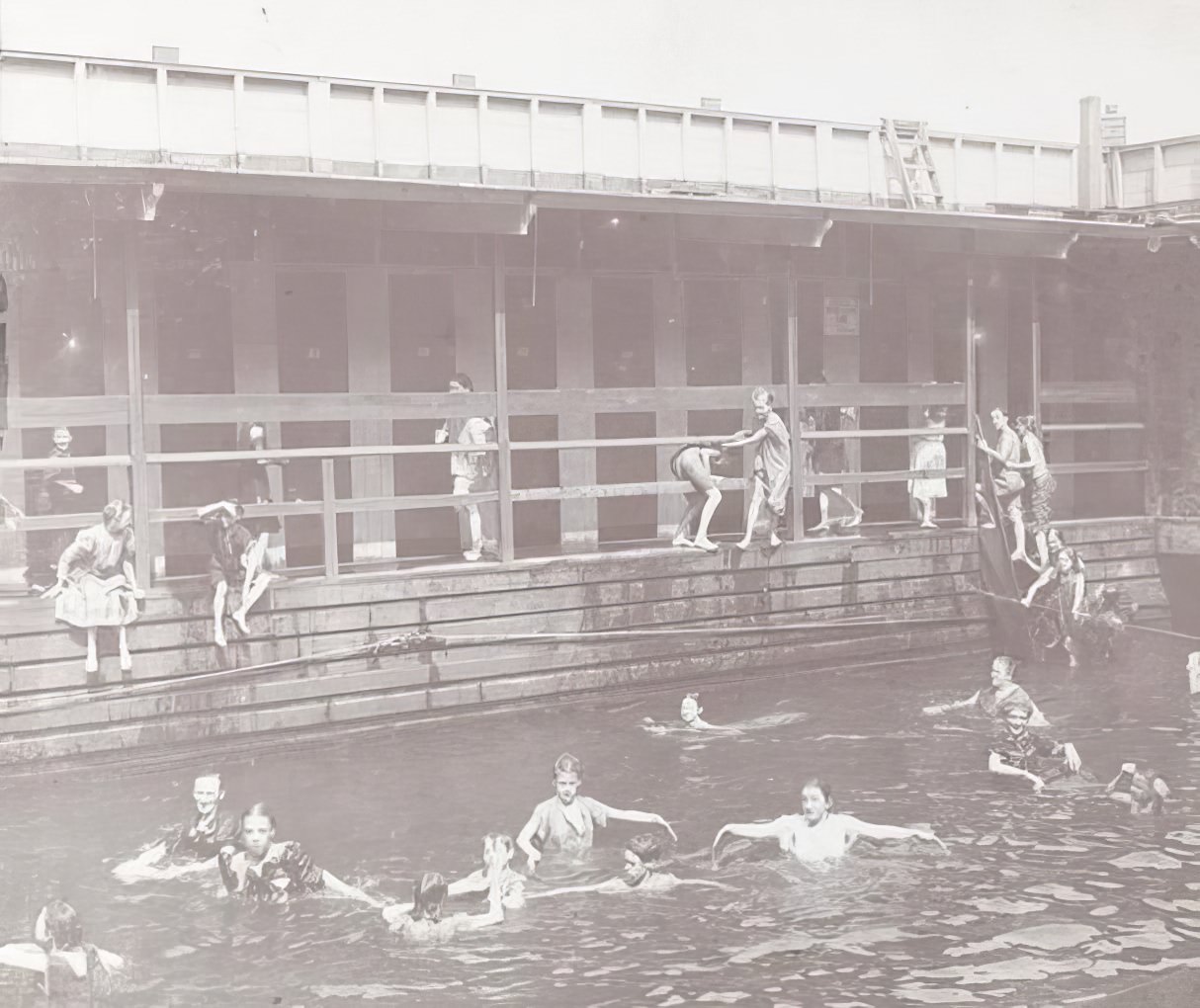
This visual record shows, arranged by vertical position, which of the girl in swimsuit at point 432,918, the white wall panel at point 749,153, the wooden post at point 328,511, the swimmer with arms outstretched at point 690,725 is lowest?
the girl in swimsuit at point 432,918

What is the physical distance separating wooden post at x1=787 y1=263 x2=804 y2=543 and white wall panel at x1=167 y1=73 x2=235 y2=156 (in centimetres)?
499

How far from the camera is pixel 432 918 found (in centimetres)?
594

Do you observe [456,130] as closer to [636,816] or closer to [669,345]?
[669,345]

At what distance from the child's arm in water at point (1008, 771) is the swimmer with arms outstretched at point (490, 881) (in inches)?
131

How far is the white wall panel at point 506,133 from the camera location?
8.62 meters

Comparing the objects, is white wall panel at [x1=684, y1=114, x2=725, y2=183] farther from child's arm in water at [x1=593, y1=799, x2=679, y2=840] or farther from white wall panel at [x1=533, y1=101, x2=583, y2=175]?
child's arm in water at [x1=593, y1=799, x2=679, y2=840]

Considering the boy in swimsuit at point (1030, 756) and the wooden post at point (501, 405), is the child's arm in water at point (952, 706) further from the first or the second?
the wooden post at point (501, 405)

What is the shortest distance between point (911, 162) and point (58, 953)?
860 centimetres

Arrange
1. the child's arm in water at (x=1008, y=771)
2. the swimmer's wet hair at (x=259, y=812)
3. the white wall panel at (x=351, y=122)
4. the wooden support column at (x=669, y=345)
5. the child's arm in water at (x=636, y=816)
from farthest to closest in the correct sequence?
1. the wooden support column at (x=669, y=345)
2. the white wall panel at (x=351, y=122)
3. the child's arm in water at (x=1008, y=771)
4. the child's arm in water at (x=636, y=816)
5. the swimmer's wet hair at (x=259, y=812)

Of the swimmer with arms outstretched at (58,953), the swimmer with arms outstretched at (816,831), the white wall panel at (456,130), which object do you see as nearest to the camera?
the swimmer with arms outstretched at (58,953)

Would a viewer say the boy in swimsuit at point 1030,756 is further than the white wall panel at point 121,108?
Yes

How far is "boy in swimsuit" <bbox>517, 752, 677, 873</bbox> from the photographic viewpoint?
22.2ft

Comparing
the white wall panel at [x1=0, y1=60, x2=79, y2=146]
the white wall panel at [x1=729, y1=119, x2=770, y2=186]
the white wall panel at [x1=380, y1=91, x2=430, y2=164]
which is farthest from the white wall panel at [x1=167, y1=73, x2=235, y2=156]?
the white wall panel at [x1=729, y1=119, x2=770, y2=186]

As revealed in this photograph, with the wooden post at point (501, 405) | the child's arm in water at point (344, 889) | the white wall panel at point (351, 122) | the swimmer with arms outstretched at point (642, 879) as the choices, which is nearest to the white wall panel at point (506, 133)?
the wooden post at point (501, 405)
